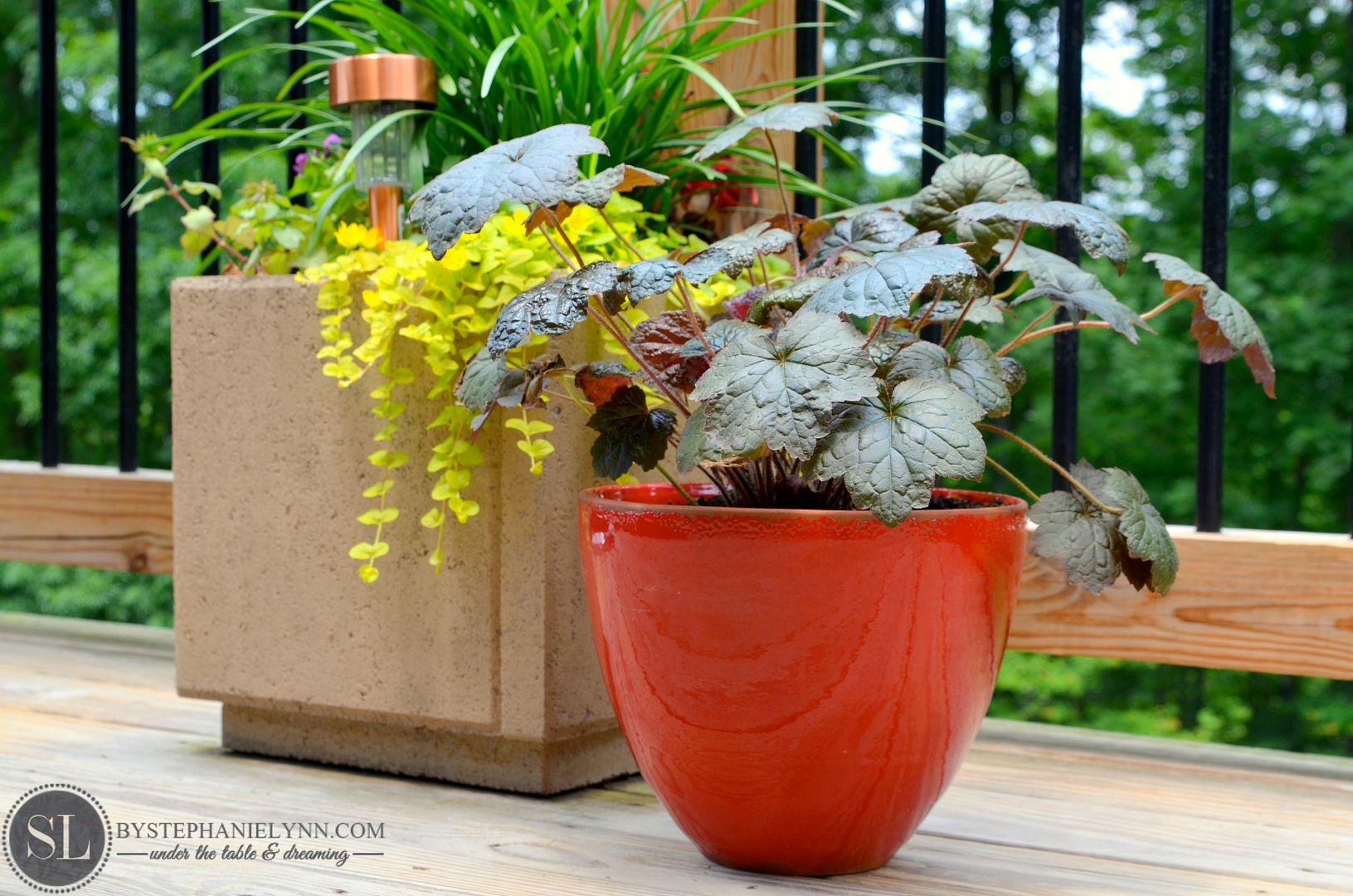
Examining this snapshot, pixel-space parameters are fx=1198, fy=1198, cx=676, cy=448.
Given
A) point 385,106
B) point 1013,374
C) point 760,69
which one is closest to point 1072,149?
point 760,69

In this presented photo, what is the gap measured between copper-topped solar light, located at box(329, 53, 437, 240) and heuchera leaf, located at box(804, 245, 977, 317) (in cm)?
55

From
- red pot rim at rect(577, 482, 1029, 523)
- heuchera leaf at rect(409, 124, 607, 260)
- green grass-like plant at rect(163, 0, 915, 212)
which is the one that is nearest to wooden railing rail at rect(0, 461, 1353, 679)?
red pot rim at rect(577, 482, 1029, 523)

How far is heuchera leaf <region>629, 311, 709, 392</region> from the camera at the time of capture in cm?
87

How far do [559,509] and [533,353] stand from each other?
139 mm

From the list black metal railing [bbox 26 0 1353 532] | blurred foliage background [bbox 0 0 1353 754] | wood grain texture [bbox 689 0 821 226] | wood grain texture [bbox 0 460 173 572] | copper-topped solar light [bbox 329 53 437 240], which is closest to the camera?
copper-topped solar light [bbox 329 53 437 240]

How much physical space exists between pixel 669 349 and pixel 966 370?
21cm

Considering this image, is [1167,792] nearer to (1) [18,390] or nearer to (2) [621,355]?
(2) [621,355]

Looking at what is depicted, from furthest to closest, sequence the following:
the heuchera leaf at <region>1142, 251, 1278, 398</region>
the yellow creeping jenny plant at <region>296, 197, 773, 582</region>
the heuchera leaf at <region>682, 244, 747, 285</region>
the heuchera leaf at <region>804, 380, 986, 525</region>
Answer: the yellow creeping jenny plant at <region>296, 197, 773, 582</region> → the heuchera leaf at <region>1142, 251, 1278, 398</region> → the heuchera leaf at <region>682, 244, 747, 285</region> → the heuchera leaf at <region>804, 380, 986, 525</region>

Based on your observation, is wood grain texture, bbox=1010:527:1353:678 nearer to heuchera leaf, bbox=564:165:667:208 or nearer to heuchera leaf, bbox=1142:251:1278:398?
heuchera leaf, bbox=1142:251:1278:398

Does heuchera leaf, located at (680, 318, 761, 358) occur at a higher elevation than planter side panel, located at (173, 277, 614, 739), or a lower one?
higher

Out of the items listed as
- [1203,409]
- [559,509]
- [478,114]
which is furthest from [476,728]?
[1203,409]

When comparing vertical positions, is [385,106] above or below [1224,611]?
above

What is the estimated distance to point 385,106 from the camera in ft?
3.83

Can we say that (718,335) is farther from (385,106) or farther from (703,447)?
(385,106)
